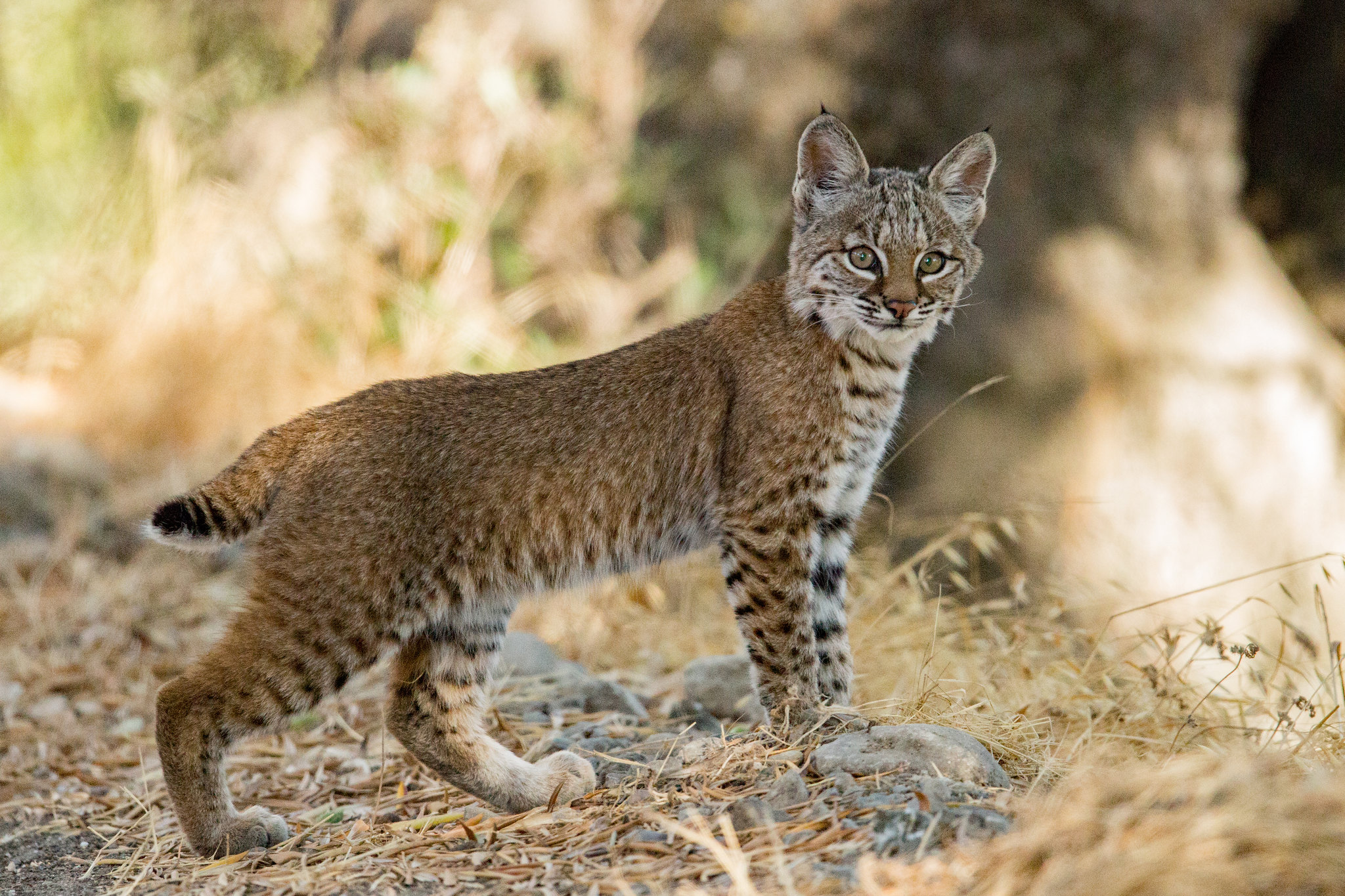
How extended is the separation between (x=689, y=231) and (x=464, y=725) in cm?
760

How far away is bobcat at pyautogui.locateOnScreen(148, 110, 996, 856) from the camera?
362 centimetres

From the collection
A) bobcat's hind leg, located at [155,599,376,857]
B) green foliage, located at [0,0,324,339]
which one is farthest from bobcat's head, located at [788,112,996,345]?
green foliage, located at [0,0,324,339]

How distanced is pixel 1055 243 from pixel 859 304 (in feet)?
9.09

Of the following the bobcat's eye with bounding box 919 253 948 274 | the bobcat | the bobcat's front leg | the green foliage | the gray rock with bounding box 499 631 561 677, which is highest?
the green foliage

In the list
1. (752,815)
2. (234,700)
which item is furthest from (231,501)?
(752,815)

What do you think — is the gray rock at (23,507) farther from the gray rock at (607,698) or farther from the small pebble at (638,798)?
the small pebble at (638,798)

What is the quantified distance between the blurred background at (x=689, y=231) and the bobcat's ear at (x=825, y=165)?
4.82 feet

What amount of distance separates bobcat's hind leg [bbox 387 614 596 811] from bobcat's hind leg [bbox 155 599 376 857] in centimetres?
45

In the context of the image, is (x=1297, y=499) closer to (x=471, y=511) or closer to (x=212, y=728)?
(x=471, y=511)

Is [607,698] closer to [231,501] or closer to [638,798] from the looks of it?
[638,798]

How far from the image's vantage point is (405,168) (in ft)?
28.7

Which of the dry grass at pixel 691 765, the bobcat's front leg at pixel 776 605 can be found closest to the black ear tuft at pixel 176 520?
the dry grass at pixel 691 765

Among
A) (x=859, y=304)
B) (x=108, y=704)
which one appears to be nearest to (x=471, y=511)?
(x=859, y=304)

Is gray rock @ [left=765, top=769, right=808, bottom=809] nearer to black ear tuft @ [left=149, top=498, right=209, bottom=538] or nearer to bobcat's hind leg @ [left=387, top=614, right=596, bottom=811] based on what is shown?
bobcat's hind leg @ [left=387, top=614, right=596, bottom=811]
